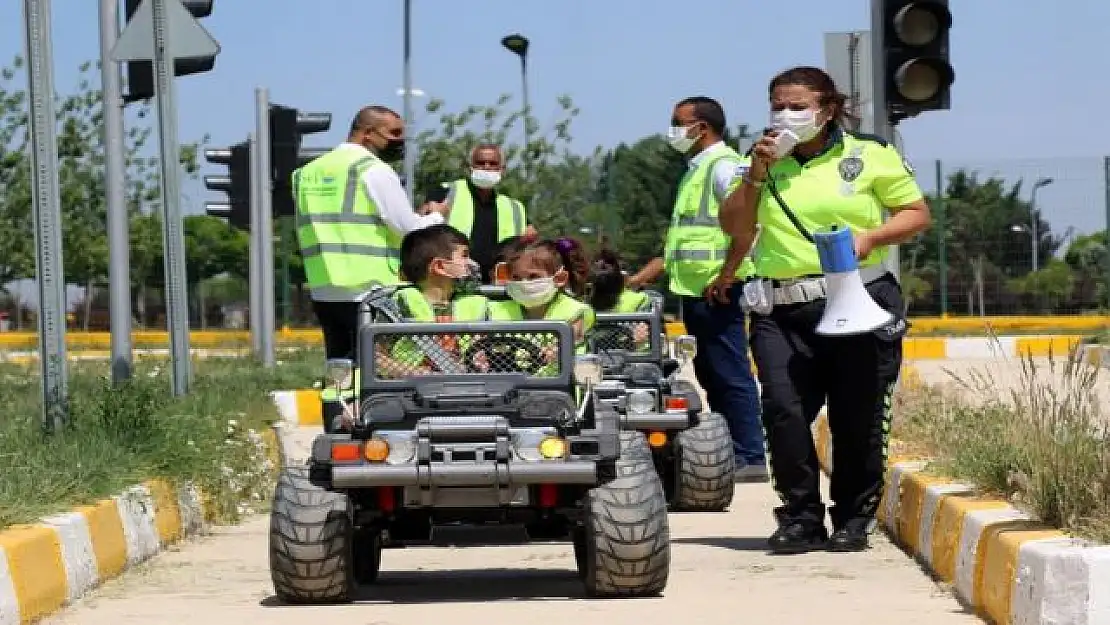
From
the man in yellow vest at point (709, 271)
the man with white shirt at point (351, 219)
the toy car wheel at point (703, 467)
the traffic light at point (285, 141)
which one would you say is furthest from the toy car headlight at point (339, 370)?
the traffic light at point (285, 141)

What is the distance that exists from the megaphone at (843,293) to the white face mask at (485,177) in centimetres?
443

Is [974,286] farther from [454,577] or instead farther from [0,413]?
[454,577]

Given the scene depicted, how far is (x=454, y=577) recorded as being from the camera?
9.05 metres

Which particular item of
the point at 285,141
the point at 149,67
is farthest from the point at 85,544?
the point at 285,141

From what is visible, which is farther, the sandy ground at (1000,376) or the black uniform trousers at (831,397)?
the sandy ground at (1000,376)

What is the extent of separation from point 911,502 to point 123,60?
584cm

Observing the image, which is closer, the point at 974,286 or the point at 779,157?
the point at 779,157

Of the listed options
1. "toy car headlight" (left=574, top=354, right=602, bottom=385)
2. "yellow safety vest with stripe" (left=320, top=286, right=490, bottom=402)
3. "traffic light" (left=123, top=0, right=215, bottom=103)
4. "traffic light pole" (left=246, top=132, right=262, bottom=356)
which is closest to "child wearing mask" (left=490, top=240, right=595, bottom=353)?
"yellow safety vest with stripe" (left=320, top=286, right=490, bottom=402)

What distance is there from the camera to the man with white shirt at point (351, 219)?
12.1 meters

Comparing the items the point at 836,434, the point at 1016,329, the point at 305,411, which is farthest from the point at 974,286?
the point at 836,434

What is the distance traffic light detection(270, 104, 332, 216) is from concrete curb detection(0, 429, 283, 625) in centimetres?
1049

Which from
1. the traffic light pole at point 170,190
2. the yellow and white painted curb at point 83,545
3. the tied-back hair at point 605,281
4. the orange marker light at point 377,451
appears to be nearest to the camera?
the yellow and white painted curb at point 83,545

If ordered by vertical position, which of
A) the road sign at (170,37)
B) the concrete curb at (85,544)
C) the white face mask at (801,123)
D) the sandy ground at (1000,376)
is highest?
the road sign at (170,37)

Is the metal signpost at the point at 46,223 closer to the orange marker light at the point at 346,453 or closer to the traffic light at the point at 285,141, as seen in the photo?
the orange marker light at the point at 346,453
